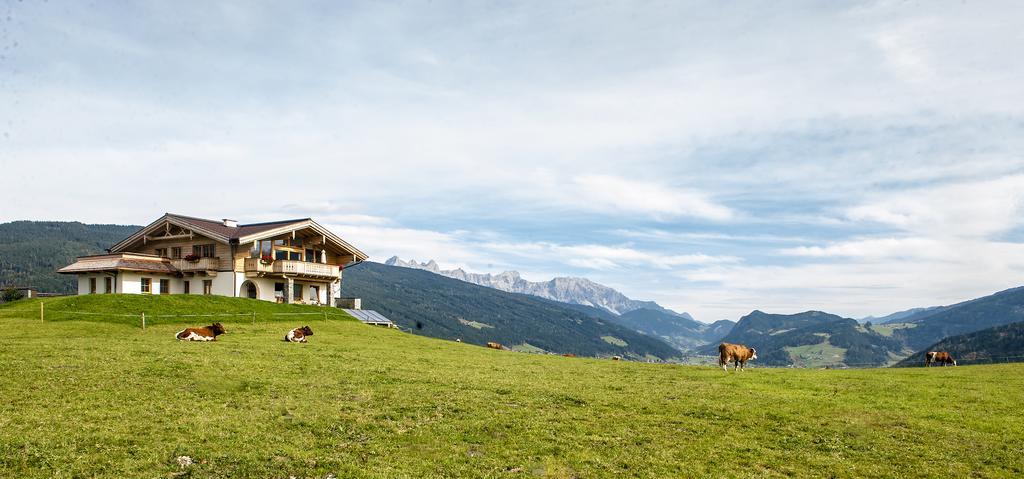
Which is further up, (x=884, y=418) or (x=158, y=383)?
(x=158, y=383)

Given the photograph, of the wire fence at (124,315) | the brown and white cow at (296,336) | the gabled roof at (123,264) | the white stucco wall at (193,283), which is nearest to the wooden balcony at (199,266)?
the gabled roof at (123,264)

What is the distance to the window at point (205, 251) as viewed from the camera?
234 ft

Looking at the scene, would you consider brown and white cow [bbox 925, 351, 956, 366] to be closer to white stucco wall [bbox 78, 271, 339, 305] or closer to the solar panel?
the solar panel

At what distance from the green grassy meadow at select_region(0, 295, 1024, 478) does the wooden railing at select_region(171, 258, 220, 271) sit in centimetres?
4104

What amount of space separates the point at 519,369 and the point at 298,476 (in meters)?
19.6

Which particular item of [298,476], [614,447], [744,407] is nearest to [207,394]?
[298,476]

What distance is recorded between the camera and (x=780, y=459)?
579 inches

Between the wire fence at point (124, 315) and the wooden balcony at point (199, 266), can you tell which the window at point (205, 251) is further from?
the wire fence at point (124, 315)

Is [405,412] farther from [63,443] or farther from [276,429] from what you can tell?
[63,443]

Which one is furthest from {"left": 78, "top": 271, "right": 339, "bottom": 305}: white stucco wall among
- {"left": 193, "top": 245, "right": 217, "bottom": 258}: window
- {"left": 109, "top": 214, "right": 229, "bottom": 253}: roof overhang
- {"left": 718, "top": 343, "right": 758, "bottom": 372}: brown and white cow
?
{"left": 718, "top": 343, "right": 758, "bottom": 372}: brown and white cow

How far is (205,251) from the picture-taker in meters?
72.1

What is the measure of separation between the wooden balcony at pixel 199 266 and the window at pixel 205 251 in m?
1.05

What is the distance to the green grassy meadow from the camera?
1386 cm

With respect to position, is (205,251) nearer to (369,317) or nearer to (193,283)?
(193,283)
